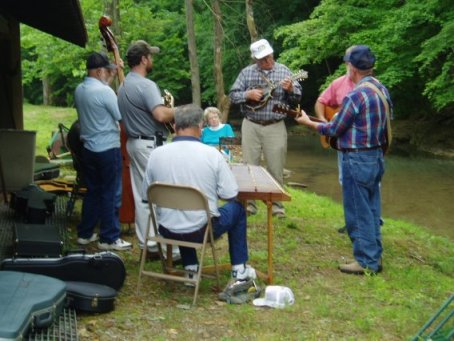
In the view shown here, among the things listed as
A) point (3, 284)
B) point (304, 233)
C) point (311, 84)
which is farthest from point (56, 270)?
point (311, 84)

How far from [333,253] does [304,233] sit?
77 cm

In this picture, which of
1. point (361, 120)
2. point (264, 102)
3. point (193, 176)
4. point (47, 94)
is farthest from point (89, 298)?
point (47, 94)

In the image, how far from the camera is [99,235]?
239 inches

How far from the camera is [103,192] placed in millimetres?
5840

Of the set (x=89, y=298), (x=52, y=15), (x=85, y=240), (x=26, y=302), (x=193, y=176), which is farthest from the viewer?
(x=52, y=15)

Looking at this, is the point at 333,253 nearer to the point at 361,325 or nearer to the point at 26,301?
the point at 361,325

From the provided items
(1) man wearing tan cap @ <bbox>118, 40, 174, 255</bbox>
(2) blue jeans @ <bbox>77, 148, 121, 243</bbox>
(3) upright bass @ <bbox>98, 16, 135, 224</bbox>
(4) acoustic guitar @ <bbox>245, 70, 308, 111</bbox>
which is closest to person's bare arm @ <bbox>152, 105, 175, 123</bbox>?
(1) man wearing tan cap @ <bbox>118, 40, 174, 255</bbox>

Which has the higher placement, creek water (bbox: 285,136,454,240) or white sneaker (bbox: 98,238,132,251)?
white sneaker (bbox: 98,238,132,251)

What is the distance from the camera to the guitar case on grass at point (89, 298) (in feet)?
13.9

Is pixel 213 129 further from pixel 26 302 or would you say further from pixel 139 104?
pixel 26 302

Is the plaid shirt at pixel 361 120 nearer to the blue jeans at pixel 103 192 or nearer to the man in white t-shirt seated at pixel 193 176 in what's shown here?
the man in white t-shirt seated at pixel 193 176

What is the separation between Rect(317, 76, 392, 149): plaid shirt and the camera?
5.34 m

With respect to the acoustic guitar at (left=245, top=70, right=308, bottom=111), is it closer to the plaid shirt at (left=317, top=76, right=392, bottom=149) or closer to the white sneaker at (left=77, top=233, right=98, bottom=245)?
the plaid shirt at (left=317, top=76, right=392, bottom=149)

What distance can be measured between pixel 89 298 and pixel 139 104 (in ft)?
6.21
